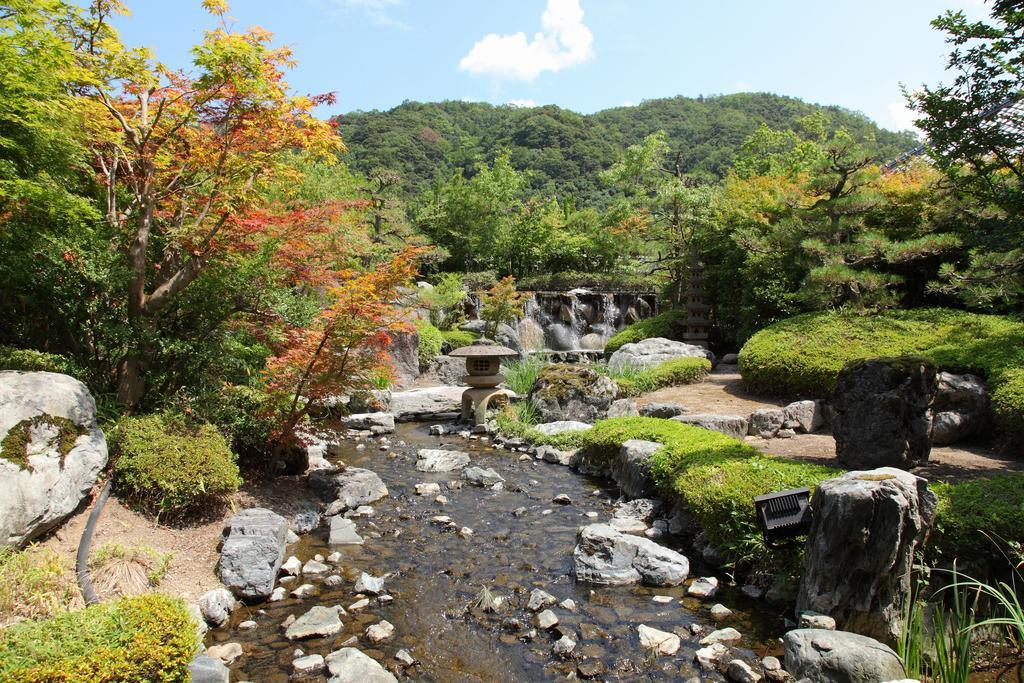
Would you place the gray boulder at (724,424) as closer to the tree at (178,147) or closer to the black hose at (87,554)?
the tree at (178,147)

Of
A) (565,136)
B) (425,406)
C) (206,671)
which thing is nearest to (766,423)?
(425,406)

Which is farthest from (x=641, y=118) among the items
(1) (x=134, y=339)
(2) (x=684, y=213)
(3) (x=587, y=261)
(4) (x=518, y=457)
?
(1) (x=134, y=339)

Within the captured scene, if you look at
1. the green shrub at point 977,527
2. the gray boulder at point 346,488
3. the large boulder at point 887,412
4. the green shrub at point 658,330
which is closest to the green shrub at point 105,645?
the gray boulder at point 346,488

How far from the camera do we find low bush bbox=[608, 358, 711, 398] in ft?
40.6

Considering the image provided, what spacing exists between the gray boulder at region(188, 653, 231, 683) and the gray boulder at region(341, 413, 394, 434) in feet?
26.7

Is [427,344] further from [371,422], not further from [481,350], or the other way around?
[481,350]

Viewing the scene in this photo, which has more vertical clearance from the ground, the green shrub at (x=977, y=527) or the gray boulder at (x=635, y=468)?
the green shrub at (x=977, y=527)

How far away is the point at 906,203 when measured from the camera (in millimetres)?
12062

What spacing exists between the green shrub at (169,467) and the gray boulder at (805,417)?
24.6ft

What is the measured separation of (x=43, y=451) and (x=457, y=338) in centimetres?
1389

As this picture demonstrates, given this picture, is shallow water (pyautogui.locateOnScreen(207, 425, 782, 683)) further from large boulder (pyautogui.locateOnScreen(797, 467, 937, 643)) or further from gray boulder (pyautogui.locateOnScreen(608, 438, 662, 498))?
large boulder (pyautogui.locateOnScreen(797, 467, 937, 643))

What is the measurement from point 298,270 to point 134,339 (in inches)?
80.9

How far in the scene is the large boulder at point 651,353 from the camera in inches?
539

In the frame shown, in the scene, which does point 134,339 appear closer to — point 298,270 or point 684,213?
point 298,270
